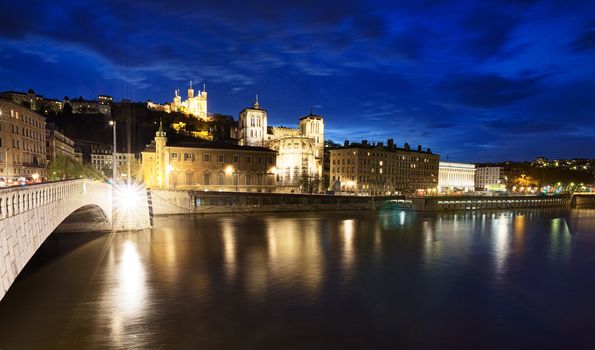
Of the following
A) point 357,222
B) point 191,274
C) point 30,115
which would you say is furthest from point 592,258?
point 30,115

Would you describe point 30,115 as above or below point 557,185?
above

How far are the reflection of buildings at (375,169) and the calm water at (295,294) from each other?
63.3 metres

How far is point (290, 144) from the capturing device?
106 metres

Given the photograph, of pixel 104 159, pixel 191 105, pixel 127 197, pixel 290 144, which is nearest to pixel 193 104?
pixel 191 105

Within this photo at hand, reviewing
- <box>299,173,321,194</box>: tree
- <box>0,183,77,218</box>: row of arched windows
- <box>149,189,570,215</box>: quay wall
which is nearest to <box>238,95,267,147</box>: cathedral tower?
<box>299,173,321,194</box>: tree

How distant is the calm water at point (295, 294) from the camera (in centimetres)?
1897

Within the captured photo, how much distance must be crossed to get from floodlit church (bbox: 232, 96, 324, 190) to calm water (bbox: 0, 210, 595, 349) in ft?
180

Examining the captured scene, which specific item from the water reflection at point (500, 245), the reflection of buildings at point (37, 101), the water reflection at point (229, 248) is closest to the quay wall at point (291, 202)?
the water reflection at point (229, 248)

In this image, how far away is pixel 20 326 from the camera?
62.6 feet

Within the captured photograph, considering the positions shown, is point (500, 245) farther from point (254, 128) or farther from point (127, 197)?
point (254, 128)

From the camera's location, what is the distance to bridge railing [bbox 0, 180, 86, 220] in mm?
12599

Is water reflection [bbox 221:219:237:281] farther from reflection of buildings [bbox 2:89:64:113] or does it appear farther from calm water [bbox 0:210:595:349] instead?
reflection of buildings [bbox 2:89:64:113]

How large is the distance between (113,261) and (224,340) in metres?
18.1

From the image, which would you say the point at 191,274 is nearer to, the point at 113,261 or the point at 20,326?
the point at 113,261
